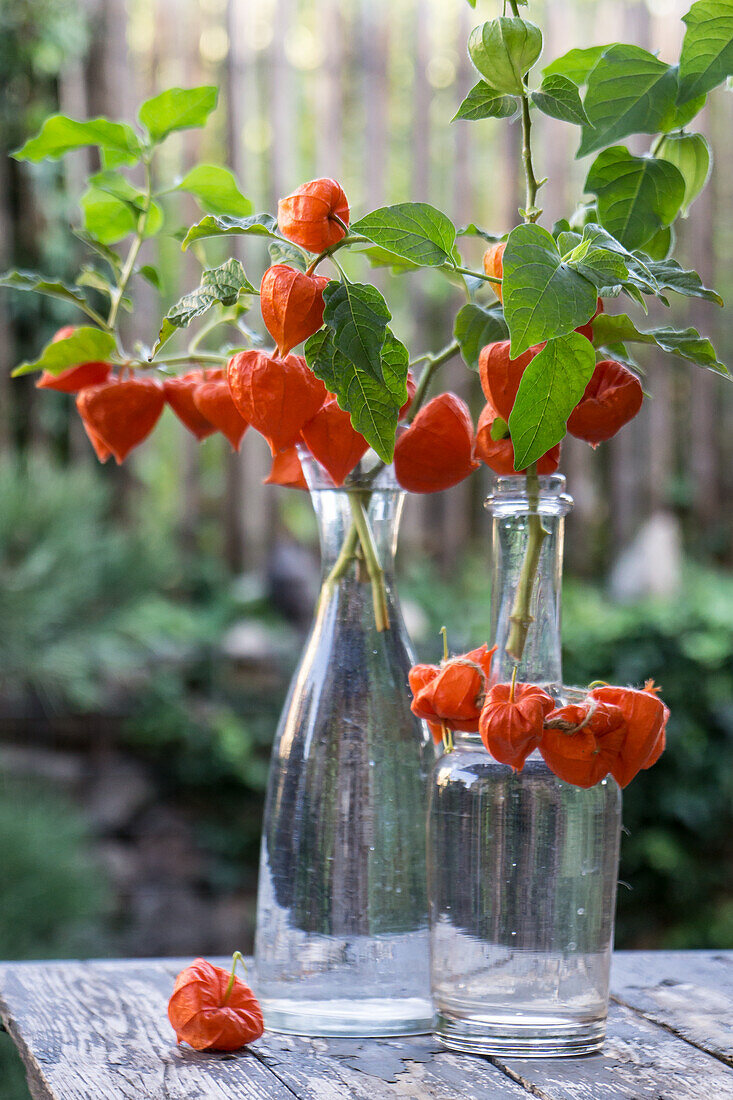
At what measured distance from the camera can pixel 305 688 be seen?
22.0 inches

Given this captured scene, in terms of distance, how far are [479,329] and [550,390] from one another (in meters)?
0.08

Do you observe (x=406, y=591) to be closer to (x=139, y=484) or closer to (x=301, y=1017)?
(x=139, y=484)

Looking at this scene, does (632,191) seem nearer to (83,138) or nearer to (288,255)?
(288,255)

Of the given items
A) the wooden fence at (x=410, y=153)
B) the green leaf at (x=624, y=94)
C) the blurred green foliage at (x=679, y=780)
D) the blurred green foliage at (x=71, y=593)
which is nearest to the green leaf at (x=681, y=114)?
the green leaf at (x=624, y=94)

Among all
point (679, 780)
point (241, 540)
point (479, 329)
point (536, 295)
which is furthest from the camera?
point (241, 540)

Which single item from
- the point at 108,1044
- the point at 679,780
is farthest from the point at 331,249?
the point at 679,780

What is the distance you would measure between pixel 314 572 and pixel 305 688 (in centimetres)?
179

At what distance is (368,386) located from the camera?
0.46m

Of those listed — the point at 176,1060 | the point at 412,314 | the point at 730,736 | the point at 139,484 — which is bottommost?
the point at 730,736

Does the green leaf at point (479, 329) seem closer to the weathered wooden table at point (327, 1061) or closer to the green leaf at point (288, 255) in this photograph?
the green leaf at point (288, 255)

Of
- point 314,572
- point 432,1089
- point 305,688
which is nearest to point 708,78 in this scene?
point 305,688

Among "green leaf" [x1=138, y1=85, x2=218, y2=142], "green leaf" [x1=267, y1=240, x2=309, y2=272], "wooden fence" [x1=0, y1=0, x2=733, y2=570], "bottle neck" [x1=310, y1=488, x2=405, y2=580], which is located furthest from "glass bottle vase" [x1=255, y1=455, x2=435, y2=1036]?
"wooden fence" [x1=0, y1=0, x2=733, y2=570]

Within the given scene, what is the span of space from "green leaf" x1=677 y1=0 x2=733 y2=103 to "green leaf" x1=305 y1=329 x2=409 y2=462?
174mm

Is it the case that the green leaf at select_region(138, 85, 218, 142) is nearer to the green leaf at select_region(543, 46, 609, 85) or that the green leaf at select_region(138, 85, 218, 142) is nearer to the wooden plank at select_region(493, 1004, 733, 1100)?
the green leaf at select_region(543, 46, 609, 85)
